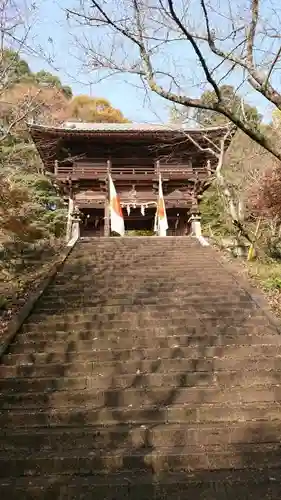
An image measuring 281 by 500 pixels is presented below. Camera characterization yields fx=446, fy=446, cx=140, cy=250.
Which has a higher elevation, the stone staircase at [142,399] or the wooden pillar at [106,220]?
the wooden pillar at [106,220]

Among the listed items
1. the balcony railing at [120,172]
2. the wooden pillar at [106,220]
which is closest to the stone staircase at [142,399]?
the wooden pillar at [106,220]

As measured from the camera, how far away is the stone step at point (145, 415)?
16.8ft

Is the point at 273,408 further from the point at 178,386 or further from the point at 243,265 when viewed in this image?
the point at 243,265

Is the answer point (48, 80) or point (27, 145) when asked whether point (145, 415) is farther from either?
point (48, 80)

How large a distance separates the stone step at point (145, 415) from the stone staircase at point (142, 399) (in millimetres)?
12

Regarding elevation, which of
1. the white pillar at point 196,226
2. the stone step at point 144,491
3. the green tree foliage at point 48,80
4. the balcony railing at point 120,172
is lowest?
the stone step at point 144,491

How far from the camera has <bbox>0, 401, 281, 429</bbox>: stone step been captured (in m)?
5.12

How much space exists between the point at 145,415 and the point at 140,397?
36cm

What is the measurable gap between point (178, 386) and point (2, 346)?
109 inches

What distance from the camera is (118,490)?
4043 millimetres

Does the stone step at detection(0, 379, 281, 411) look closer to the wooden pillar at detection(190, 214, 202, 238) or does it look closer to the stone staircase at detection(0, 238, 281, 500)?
the stone staircase at detection(0, 238, 281, 500)

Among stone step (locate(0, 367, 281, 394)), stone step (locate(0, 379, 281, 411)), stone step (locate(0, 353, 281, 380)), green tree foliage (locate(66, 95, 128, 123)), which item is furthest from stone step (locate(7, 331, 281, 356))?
green tree foliage (locate(66, 95, 128, 123))

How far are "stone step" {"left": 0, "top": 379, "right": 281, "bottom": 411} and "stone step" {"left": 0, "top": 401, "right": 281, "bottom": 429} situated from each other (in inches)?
5.0

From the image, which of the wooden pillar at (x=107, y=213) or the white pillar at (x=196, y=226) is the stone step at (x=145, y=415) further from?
the wooden pillar at (x=107, y=213)
